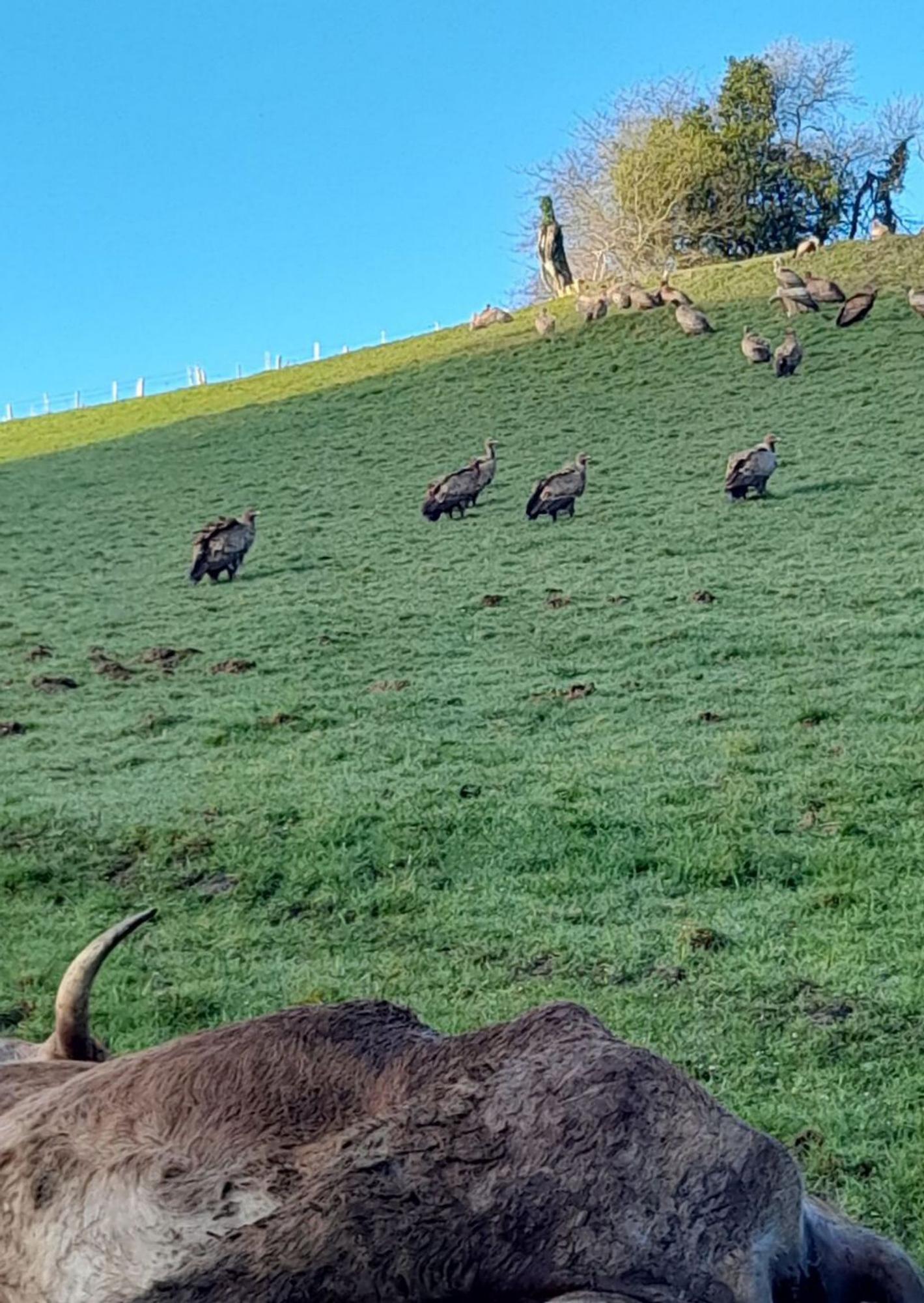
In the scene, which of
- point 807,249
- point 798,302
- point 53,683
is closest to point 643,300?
point 798,302

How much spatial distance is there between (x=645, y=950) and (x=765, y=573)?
9595 mm

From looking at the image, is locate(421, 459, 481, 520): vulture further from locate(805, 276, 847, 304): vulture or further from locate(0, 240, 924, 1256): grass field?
locate(805, 276, 847, 304): vulture

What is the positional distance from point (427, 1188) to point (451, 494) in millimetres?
19855

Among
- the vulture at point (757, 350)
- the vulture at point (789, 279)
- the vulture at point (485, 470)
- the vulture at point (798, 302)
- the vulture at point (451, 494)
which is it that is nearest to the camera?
the vulture at point (451, 494)

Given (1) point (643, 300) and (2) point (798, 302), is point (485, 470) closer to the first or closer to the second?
(2) point (798, 302)

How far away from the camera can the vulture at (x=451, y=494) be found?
70.8ft

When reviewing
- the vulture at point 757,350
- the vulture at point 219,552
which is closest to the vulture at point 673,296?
the vulture at point 757,350

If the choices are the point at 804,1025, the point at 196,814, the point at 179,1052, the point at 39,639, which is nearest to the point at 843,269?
the point at 39,639

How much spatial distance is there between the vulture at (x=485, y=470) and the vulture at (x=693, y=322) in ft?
33.0

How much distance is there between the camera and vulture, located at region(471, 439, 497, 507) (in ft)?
72.1

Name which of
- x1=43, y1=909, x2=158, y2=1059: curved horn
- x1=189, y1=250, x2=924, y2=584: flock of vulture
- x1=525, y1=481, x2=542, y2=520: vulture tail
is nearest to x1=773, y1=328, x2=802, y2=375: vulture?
x1=189, y1=250, x2=924, y2=584: flock of vulture

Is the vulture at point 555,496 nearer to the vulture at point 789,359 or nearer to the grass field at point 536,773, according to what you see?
the grass field at point 536,773

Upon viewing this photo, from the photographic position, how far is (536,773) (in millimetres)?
8852

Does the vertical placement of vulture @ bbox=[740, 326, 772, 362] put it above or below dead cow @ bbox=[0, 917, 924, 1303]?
above
